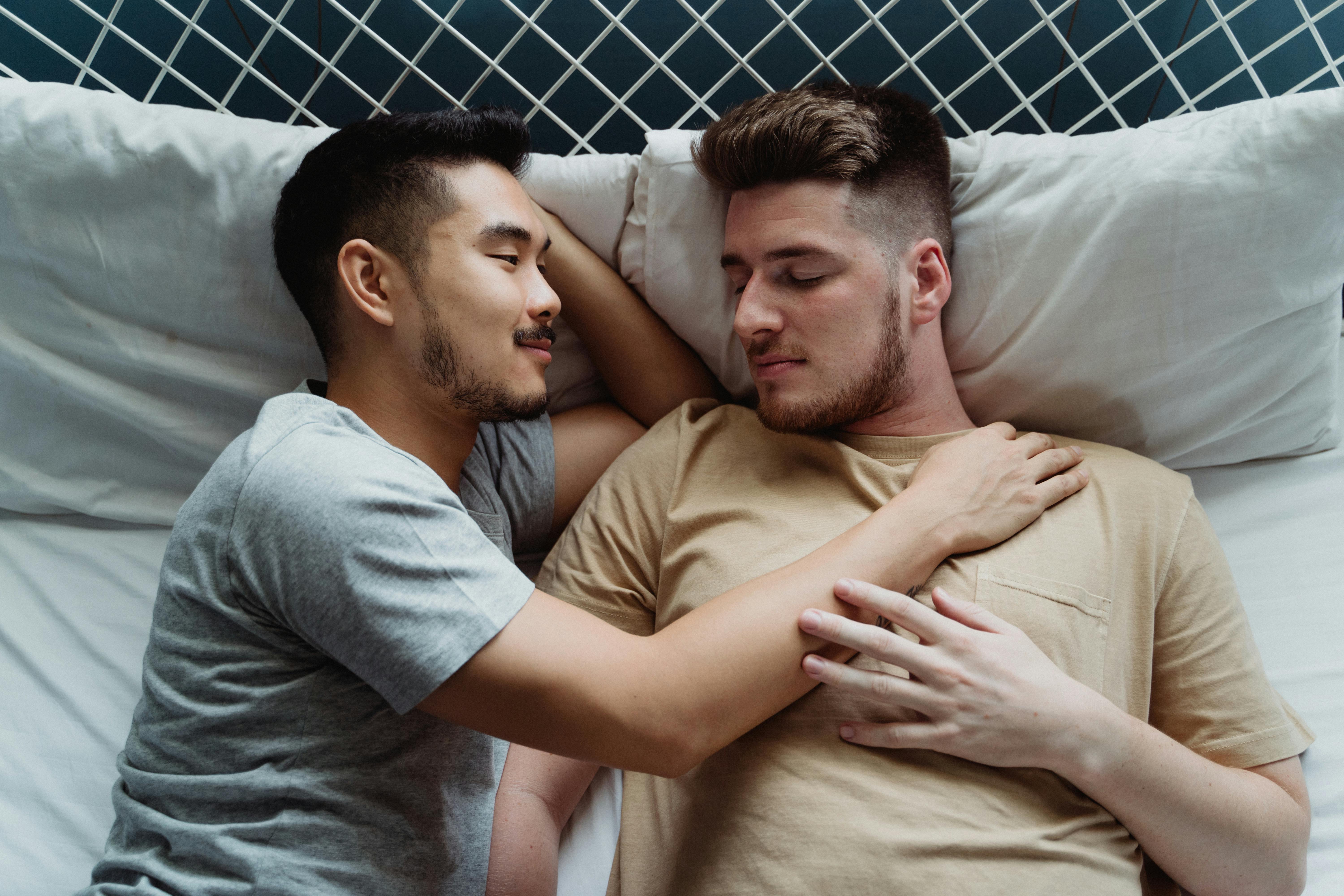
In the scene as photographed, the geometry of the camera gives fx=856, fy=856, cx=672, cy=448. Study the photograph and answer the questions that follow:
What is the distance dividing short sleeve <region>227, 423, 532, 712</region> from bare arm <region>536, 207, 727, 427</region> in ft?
1.64

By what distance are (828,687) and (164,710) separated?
71 cm

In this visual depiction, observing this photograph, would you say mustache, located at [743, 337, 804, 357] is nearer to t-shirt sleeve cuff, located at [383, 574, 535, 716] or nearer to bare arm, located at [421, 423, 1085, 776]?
bare arm, located at [421, 423, 1085, 776]

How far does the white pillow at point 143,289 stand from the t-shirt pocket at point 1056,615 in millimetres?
685

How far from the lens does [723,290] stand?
1.28 meters

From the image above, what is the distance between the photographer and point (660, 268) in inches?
49.9

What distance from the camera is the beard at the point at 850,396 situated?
113 centimetres

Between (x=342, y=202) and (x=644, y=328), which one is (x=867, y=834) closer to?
(x=644, y=328)

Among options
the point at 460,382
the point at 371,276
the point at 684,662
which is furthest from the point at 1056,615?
the point at 371,276

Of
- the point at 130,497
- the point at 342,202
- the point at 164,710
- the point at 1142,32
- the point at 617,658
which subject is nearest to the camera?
the point at 617,658

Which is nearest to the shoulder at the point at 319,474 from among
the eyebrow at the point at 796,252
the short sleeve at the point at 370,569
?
the short sleeve at the point at 370,569

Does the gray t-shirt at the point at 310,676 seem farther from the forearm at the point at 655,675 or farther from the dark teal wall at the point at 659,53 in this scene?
the dark teal wall at the point at 659,53

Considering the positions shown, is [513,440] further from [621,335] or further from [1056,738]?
[1056,738]

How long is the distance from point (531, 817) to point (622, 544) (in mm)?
349

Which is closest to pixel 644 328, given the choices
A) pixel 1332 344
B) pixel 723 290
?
pixel 723 290
